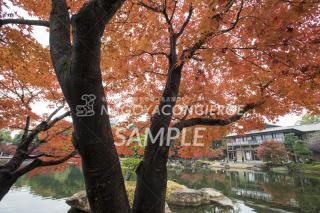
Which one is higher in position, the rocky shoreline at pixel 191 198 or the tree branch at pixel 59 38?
the tree branch at pixel 59 38

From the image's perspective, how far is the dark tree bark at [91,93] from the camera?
7.04 ft

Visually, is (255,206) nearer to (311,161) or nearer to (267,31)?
(267,31)

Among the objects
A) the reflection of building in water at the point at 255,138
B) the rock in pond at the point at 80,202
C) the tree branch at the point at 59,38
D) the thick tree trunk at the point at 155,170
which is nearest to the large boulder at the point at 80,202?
the rock in pond at the point at 80,202

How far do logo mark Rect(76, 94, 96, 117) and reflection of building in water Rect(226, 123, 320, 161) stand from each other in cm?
4044

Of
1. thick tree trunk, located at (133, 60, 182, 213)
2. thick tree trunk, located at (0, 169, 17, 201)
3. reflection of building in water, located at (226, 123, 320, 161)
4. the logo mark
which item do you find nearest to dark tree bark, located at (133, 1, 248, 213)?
thick tree trunk, located at (133, 60, 182, 213)

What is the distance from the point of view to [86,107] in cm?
234

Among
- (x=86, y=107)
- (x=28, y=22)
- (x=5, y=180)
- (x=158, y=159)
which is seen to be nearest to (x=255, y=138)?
(x=158, y=159)

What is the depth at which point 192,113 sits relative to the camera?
29.2 feet

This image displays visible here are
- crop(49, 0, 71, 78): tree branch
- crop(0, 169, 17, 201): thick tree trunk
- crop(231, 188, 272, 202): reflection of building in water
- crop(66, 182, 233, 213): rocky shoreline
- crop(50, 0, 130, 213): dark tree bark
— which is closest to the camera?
crop(50, 0, 130, 213): dark tree bark

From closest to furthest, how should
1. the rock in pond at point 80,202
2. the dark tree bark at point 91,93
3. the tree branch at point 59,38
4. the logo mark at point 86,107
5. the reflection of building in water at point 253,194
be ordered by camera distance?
the dark tree bark at point 91,93, the logo mark at point 86,107, the tree branch at point 59,38, the rock in pond at point 80,202, the reflection of building in water at point 253,194

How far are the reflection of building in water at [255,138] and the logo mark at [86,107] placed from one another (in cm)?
4044

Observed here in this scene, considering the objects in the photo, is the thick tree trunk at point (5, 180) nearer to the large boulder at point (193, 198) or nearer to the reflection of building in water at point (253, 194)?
the large boulder at point (193, 198)

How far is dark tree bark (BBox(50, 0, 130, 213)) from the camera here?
2146mm

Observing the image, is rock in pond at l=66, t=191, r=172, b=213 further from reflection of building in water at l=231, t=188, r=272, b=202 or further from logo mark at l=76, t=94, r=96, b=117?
logo mark at l=76, t=94, r=96, b=117
